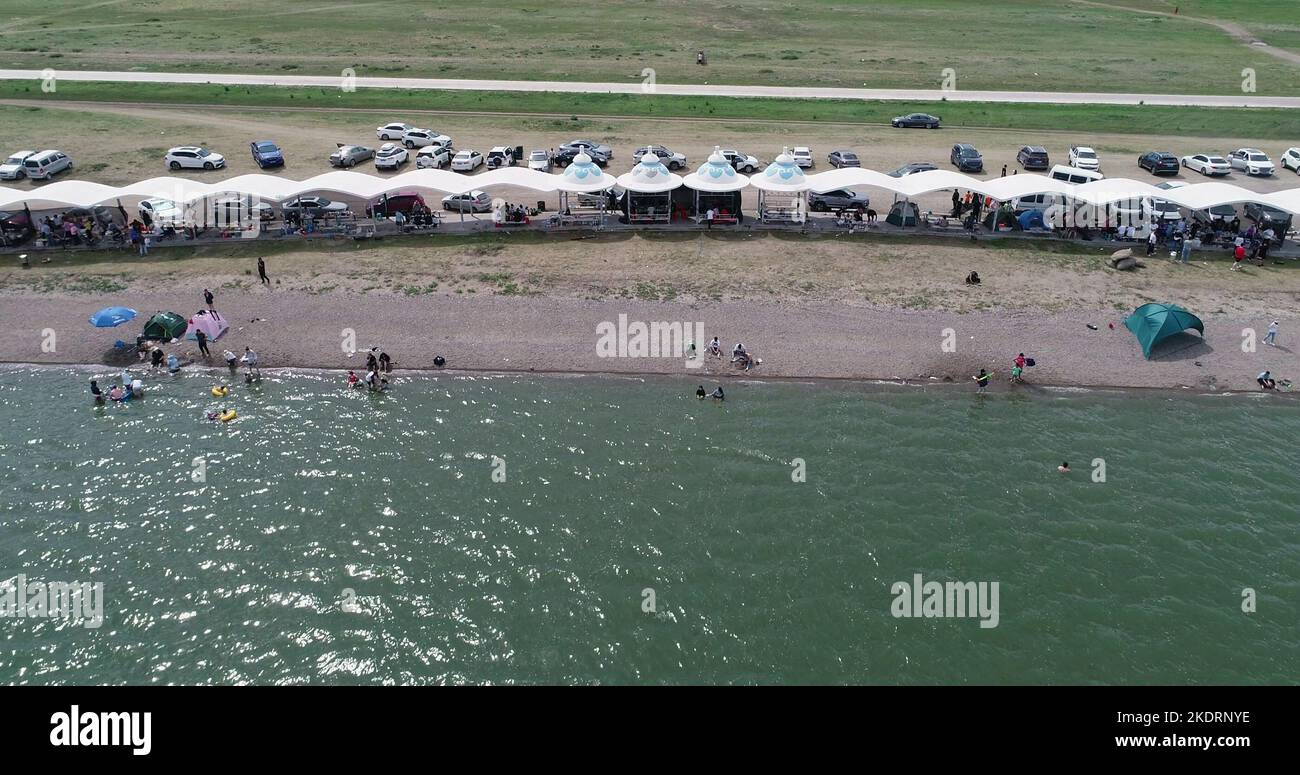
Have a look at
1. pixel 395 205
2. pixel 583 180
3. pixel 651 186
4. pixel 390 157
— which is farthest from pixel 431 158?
pixel 651 186

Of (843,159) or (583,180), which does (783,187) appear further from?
→ (583,180)

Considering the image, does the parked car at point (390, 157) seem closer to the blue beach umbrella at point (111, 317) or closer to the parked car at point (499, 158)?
the parked car at point (499, 158)

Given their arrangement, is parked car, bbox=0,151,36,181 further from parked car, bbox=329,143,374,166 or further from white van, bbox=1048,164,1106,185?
white van, bbox=1048,164,1106,185

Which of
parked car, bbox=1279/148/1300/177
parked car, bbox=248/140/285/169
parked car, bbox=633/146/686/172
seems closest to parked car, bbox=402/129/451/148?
parked car, bbox=248/140/285/169

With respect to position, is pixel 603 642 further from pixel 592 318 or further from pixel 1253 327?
pixel 1253 327

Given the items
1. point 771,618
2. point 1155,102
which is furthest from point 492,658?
point 1155,102
